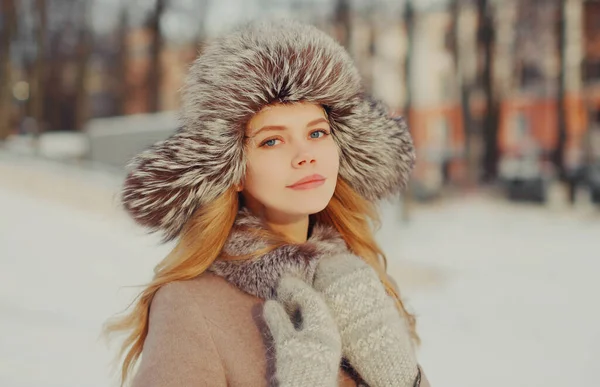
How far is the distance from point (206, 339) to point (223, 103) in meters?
0.70

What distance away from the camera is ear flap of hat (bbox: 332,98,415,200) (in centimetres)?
223

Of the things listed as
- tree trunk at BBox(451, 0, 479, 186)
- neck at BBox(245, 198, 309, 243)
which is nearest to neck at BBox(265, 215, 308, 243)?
neck at BBox(245, 198, 309, 243)

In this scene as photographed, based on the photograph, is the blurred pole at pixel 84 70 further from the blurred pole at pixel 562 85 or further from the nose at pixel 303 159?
the nose at pixel 303 159

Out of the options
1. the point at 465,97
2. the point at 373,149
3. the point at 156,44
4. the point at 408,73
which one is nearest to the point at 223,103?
the point at 373,149

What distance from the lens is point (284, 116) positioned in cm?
193

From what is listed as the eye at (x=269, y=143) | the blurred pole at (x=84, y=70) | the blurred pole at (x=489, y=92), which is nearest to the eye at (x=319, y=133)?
the eye at (x=269, y=143)

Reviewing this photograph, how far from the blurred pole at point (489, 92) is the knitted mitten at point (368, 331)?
17519 millimetres

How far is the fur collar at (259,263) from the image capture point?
72.6 inches

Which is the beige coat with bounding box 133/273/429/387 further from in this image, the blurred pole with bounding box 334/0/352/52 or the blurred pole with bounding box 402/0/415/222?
the blurred pole with bounding box 334/0/352/52

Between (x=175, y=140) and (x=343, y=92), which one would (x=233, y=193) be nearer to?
(x=175, y=140)

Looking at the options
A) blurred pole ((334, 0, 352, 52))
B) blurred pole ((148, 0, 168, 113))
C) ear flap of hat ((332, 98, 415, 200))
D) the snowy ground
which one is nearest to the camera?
ear flap of hat ((332, 98, 415, 200))

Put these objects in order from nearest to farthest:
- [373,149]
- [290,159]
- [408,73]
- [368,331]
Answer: [368,331], [290,159], [373,149], [408,73]

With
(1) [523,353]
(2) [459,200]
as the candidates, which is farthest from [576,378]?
(2) [459,200]

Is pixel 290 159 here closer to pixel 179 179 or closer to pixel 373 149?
pixel 179 179
